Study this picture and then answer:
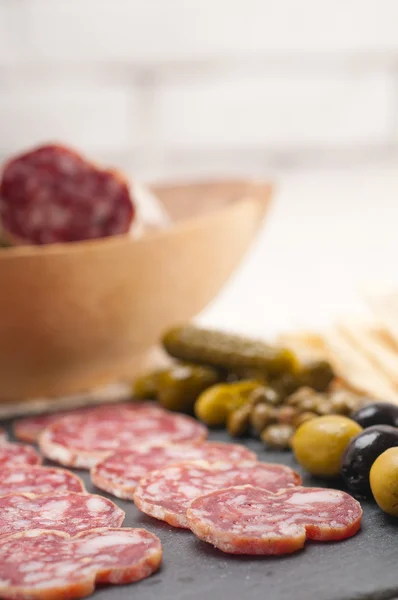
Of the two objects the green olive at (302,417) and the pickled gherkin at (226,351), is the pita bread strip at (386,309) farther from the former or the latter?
the green olive at (302,417)

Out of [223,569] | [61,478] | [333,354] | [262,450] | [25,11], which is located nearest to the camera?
[223,569]

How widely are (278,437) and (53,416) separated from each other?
44cm

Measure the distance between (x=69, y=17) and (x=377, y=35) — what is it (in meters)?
1.66

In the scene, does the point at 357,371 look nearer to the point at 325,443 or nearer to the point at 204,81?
the point at 325,443

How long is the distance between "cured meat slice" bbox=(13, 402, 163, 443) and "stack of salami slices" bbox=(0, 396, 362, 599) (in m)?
0.06

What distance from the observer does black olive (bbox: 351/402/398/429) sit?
1.27 metres

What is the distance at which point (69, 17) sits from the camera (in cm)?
467

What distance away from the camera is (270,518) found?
104 cm

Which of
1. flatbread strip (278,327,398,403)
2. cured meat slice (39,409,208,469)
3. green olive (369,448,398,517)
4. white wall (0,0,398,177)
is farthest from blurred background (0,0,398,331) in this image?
green olive (369,448,398,517)

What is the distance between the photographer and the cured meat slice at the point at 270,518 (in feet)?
3.23

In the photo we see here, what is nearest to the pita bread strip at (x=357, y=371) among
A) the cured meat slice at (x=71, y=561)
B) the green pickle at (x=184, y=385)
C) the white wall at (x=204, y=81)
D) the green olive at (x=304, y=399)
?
the green olive at (x=304, y=399)

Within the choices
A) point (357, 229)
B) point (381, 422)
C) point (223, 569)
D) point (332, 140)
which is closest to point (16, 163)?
point (381, 422)

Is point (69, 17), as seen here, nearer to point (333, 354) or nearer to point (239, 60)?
point (239, 60)

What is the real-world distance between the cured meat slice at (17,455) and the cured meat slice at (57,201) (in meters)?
0.46
